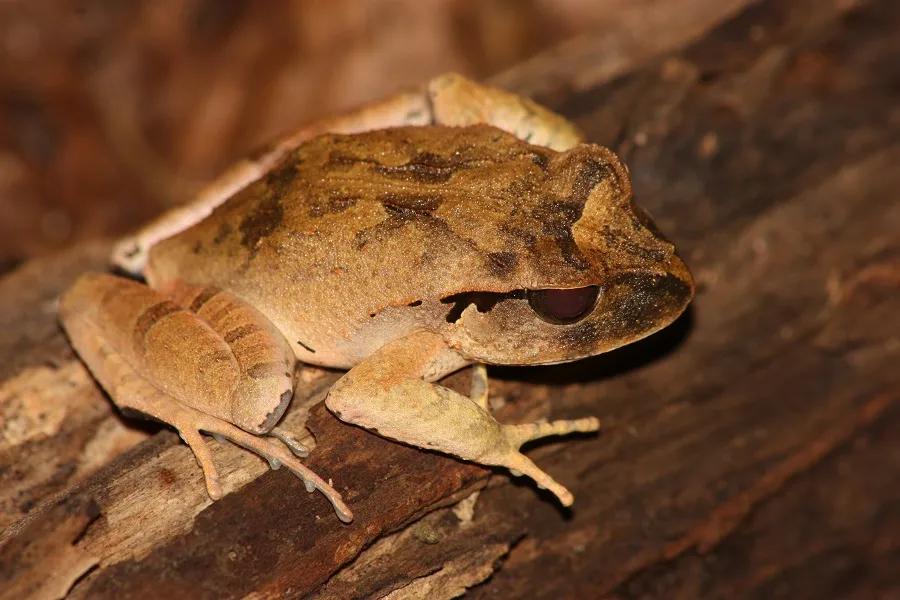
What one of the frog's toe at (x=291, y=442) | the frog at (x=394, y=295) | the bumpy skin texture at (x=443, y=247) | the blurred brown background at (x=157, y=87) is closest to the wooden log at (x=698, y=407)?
the frog's toe at (x=291, y=442)

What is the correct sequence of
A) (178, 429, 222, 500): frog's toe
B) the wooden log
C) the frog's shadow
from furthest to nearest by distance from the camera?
the frog's shadow → the wooden log → (178, 429, 222, 500): frog's toe

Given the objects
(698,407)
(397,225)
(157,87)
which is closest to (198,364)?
(397,225)

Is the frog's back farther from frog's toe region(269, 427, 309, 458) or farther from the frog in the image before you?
frog's toe region(269, 427, 309, 458)

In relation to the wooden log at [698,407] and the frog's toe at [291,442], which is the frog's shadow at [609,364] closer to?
the wooden log at [698,407]

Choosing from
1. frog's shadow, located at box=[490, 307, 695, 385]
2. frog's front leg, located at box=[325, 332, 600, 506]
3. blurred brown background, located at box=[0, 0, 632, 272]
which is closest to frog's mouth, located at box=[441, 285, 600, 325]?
frog's front leg, located at box=[325, 332, 600, 506]

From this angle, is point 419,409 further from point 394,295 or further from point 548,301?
point 548,301

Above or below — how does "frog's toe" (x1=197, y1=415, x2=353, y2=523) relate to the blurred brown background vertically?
below

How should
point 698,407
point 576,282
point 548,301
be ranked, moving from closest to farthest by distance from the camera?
1. point 576,282
2. point 548,301
3. point 698,407
